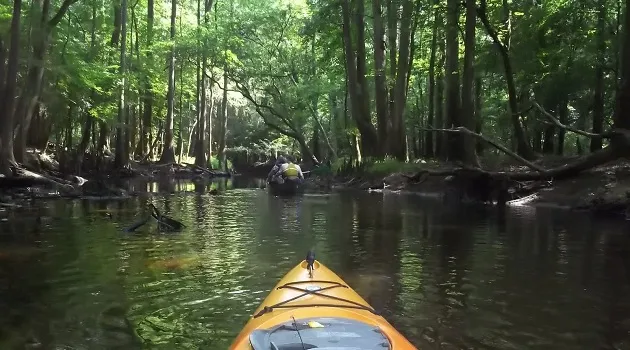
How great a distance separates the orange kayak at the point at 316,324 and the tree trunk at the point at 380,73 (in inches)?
775

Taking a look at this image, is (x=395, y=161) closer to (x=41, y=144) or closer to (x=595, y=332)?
(x=41, y=144)

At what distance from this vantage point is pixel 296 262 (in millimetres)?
8633

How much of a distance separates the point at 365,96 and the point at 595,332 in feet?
68.5

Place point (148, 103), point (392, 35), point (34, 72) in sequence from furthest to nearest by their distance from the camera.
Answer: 1. point (148, 103)
2. point (392, 35)
3. point (34, 72)

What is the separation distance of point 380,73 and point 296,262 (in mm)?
16342

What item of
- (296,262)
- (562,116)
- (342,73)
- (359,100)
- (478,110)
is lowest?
(296,262)

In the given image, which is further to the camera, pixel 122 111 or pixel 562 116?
pixel 122 111

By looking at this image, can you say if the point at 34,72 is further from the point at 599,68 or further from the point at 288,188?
the point at 599,68

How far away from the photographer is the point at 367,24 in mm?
30750

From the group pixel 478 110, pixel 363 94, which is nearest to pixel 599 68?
pixel 478 110

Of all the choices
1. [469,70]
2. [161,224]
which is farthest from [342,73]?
[161,224]

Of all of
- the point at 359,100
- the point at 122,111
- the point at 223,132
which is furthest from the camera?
the point at 223,132

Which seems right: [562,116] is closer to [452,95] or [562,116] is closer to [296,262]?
[452,95]

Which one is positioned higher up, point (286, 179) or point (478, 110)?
point (478, 110)
